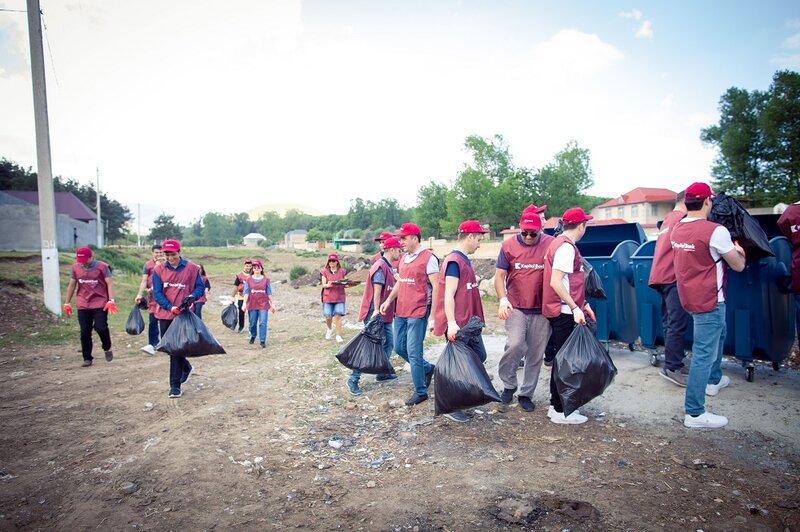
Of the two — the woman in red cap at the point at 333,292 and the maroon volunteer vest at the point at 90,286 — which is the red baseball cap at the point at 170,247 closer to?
the maroon volunteer vest at the point at 90,286

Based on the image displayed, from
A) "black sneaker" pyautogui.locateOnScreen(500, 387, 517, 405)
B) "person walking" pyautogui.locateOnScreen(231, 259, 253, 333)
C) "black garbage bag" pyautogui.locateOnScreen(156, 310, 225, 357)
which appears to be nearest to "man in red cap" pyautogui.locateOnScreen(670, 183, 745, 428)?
"black sneaker" pyautogui.locateOnScreen(500, 387, 517, 405)

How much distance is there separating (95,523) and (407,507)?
192 cm

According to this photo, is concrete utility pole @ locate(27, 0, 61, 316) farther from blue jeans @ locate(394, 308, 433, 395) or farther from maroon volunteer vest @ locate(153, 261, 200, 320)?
blue jeans @ locate(394, 308, 433, 395)

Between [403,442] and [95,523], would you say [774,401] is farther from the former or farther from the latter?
[95,523]

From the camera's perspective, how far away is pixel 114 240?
213 ft

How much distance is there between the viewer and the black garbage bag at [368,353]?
4.96 m

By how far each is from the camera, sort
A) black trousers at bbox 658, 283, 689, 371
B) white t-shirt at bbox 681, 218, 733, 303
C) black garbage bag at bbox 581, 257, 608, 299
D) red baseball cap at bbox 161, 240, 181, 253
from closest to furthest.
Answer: white t-shirt at bbox 681, 218, 733, 303 → black trousers at bbox 658, 283, 689, 371 → black garbage bag at bbox 581, 257, 608, 299 → red baseball cap at bbox 161, 240, 181, 253

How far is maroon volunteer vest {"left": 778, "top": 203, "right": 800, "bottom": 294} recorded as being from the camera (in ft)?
13.9

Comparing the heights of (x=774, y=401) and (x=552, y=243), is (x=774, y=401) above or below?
below

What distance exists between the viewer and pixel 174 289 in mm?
5359

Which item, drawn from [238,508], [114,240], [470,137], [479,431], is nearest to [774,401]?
[479,431]

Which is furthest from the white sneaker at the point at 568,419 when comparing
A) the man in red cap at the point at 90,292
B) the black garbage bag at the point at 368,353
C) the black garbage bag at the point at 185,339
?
the man in red cap at the point at 90,292

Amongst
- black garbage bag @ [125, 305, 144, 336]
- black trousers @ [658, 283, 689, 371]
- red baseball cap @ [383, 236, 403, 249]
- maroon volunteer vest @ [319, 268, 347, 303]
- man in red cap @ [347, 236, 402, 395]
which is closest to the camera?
black trousers @ [658, 283, 689, 371]

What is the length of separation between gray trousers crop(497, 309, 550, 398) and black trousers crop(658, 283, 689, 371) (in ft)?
4.50
